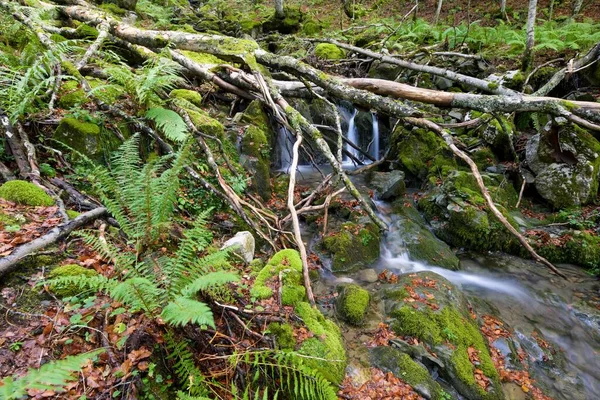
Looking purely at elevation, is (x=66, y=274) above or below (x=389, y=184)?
above

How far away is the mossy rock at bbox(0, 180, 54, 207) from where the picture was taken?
10.8 feet

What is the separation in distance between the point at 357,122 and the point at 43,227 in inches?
361

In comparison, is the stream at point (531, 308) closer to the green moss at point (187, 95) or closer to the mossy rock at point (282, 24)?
the green moss at point (187, 95)

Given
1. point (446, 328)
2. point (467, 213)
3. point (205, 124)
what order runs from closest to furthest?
1. point (446, 328)
2. point (205, 124)
3. point (467, 213)

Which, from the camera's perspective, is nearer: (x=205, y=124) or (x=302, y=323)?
(x=302, y=323)

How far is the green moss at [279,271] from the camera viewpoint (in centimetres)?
322

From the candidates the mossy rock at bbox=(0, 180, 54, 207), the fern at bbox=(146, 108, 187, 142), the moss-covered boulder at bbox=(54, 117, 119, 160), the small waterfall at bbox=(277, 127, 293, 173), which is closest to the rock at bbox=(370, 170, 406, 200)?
the small waterfall at bbox=(277, 127, 293, 173)

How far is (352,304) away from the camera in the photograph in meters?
4.51

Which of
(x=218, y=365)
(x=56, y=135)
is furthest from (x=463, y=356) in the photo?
(x=56, y=135)

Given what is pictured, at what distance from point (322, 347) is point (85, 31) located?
8.66 m

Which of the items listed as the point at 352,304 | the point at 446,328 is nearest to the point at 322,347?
the point at 352,304

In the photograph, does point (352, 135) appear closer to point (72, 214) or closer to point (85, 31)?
point (85, 31)

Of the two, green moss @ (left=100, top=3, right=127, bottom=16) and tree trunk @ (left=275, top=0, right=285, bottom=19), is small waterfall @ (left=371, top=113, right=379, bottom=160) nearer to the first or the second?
tree trunk @ (left=275, top=0, right=285, bottom=19)

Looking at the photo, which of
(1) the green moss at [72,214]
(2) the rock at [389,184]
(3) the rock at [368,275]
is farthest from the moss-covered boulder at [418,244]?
(1) the green moss at [72,214]
